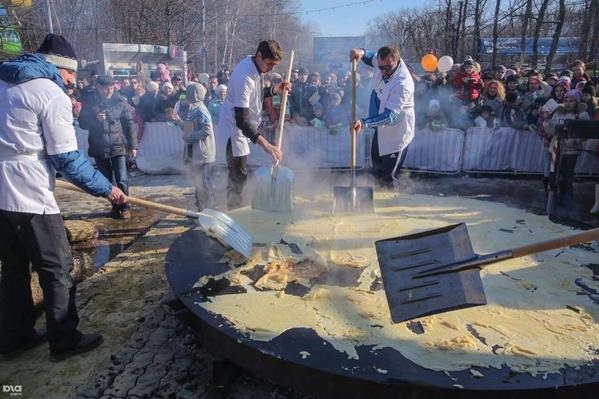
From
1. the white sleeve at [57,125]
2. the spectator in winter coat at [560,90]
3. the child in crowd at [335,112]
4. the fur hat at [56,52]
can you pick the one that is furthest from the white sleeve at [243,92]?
the spectator in winter coat at [560,90]

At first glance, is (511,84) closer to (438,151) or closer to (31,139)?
(438,151)

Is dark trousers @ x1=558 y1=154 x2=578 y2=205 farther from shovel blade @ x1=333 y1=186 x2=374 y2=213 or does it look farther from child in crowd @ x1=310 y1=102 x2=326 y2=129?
child in crowd @ x1=310 y1=102 x2=326 y2=129

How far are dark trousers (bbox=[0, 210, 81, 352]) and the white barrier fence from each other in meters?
5.56

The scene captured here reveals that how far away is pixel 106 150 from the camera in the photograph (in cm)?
597

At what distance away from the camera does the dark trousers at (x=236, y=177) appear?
200 inches

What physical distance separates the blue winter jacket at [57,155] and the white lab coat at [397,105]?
→ 10.5 ft

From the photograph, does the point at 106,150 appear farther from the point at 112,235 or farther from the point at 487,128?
the point at 487,128

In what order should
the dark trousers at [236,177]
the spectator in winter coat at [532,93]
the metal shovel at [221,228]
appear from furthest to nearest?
the spectator in winter coat at [532,93] → the dark trousers at [236,177] → the metal shovel at [221,228]

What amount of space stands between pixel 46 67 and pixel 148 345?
1890mm

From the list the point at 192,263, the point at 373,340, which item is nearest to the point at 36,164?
the point at 192,263

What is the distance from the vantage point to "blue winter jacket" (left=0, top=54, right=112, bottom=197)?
2.51m

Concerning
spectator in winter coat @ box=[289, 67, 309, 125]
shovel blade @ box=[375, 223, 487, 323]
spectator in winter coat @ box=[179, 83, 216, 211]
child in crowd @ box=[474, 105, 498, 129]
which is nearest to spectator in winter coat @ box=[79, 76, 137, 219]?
spectator in winter coat @ box=[179, 83, 216, 211]

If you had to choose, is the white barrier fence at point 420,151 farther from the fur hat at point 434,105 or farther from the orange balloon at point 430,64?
the orange balloon at point 430,64

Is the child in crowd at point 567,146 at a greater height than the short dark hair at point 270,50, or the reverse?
the short dark hair at point 270,50
